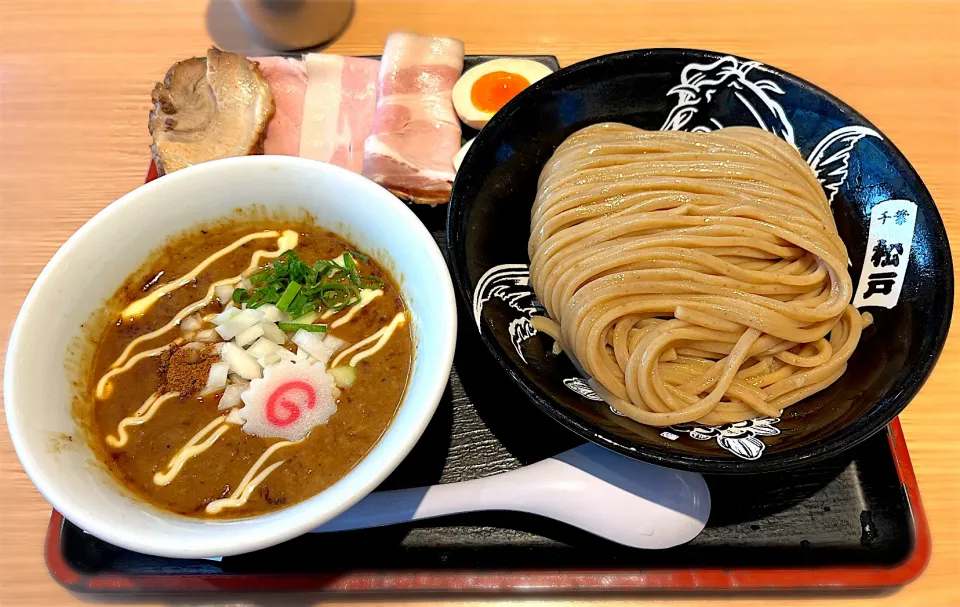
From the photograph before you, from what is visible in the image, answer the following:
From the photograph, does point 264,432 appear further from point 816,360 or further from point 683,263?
point 816,360

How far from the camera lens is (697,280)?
1732mm

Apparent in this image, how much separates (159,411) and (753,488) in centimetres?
167

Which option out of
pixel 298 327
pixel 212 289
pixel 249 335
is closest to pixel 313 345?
pixel 298 327

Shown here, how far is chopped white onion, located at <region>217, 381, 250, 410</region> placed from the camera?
1.52 m

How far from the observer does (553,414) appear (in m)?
1.48

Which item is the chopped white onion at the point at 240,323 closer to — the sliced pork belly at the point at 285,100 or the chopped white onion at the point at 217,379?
the chopped white onion at the point at 217,379

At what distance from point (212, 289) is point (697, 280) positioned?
142 cm

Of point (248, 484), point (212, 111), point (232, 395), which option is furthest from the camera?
point (212, 111)

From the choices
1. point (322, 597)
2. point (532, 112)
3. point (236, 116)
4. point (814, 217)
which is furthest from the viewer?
point (236, 116)

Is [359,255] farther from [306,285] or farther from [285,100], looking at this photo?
[285,100]

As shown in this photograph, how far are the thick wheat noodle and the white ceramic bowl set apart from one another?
0.50 m

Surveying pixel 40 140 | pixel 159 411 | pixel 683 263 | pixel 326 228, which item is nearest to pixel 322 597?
pixel 159 411

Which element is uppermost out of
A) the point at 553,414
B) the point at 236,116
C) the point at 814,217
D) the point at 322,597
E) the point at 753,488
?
the point at 814,217

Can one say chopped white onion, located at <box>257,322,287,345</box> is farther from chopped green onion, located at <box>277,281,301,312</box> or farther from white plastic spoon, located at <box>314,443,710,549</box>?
white plastic spoon, located at <box>314,443,710,549</box>
